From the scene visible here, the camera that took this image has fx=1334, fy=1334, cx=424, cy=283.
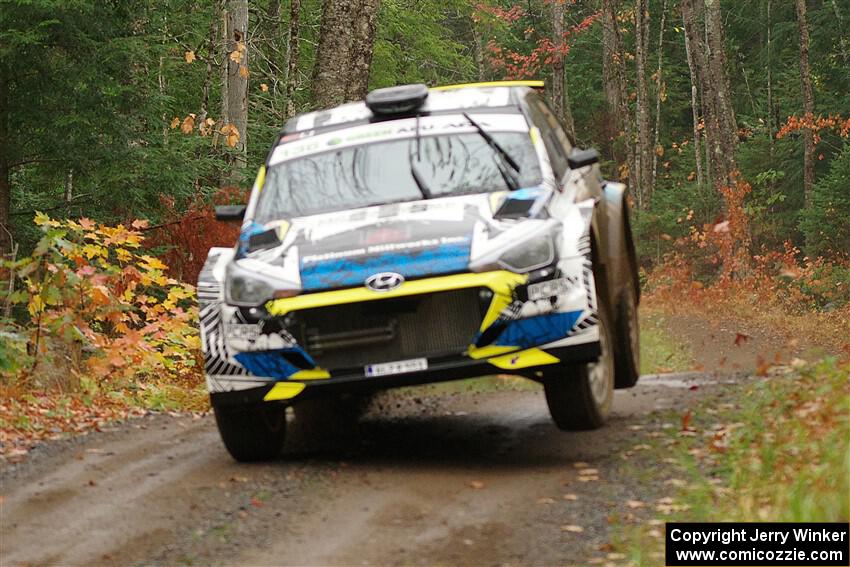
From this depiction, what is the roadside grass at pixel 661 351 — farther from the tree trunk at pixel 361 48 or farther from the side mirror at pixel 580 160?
the side mirror at pixel 580 160

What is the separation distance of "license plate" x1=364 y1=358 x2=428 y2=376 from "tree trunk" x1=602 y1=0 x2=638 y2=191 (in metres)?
30.1

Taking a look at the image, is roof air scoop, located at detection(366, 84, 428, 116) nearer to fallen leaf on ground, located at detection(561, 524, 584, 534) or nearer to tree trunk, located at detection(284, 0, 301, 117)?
fallen leaf on ground, located at detection(561, 524, 584, 534)

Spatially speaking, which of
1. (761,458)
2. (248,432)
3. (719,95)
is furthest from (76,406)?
(719,95)

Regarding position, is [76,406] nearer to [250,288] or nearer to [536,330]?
[250,288]

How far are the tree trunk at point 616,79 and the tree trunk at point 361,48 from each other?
22.4 meters

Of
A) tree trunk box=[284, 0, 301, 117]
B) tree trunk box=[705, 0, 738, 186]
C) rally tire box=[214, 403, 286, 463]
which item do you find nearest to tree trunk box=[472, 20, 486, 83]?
tree trunk box=[705, 0, 738, 186]

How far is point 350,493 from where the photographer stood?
7.09 m

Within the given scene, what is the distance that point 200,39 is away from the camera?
24453 millimetres

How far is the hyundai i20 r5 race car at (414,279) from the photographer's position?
734 cm

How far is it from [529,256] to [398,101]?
2.03 metres

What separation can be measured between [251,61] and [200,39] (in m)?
2.41

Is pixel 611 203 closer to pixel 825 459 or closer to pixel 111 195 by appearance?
pixel 825 459

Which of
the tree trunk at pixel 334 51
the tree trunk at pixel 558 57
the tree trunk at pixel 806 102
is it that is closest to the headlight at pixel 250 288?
the tree trunk at pixel 334 51

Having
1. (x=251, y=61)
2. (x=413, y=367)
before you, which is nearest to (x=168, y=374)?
(x=413, y=367)
